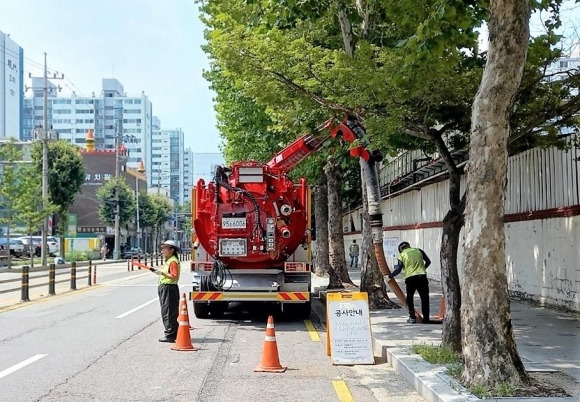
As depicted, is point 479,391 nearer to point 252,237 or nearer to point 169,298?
point 169,298

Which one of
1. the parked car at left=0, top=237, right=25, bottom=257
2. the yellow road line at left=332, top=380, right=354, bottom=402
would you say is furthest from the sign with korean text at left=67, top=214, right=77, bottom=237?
the yellow road line at left=332, top=380, right=354, bottom=402

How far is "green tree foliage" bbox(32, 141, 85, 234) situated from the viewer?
177 feet

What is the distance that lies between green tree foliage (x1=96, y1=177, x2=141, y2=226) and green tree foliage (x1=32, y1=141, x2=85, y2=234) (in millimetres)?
18278

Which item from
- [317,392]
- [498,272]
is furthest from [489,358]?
[317,392]

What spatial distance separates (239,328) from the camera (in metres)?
13.5

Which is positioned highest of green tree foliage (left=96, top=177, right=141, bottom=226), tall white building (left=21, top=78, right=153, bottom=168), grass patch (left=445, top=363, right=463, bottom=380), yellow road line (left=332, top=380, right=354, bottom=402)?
tall white building (left=21, top=78, right=153, bottom=168)

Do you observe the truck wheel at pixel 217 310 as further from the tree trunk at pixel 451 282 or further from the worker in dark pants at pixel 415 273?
the tree trunk at pixel 451 282

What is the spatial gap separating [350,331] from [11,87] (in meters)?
135

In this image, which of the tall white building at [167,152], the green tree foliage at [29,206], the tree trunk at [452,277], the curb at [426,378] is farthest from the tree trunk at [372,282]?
the tall white building at [167,152]

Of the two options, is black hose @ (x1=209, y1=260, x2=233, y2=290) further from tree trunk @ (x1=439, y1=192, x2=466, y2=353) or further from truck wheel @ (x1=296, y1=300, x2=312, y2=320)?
tree trunk @ (x1=439, y1=192, x2=466, y2=353)

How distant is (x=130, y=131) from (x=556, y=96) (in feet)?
521

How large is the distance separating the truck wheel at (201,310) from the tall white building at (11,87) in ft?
381

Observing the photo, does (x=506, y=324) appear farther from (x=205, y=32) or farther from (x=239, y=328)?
(x=205, y=32)

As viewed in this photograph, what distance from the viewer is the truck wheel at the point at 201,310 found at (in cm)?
1485
